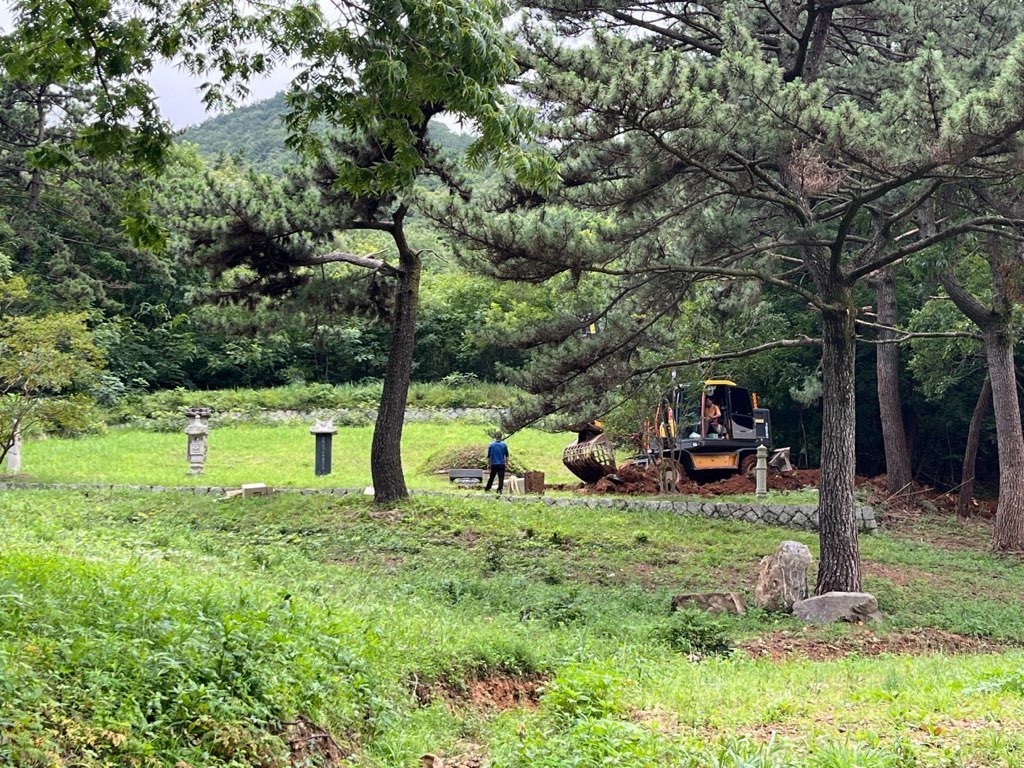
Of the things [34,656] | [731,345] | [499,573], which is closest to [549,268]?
[499,573]

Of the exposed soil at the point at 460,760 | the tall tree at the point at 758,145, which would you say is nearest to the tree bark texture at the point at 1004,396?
the tall tree at the point at 758,145

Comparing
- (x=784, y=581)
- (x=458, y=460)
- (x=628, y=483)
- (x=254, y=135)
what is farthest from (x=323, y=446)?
(x=254, y=135)

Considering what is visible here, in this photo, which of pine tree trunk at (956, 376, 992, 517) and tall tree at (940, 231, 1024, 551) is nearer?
tall tree at (940, 231, 1024, 551)

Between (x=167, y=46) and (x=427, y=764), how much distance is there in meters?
5.12

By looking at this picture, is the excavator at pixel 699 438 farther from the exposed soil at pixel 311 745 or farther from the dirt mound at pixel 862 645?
the exposed soil at pixel 311 745

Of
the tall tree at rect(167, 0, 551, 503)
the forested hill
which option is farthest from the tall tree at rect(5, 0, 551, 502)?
the forested hill

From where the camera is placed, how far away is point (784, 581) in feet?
32.0

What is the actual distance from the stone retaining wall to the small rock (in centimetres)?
654

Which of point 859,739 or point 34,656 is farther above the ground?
point 34,656

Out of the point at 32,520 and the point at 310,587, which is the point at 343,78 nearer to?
the point at 310,587

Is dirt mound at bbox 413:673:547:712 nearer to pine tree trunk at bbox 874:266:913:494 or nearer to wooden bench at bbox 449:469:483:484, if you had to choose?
pine tree trunk at bbox 874:266:913:494

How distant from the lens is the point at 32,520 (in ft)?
39.2

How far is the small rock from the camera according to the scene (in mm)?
9391

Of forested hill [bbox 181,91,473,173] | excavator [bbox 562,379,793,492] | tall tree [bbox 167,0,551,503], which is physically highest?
forested hill [bbox 181,91,473,173]
